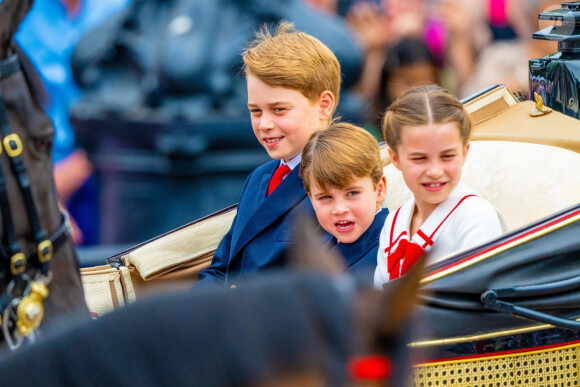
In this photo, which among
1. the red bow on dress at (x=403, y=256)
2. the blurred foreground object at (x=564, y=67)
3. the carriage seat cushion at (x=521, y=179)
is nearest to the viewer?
the red bow on dress at (x=403, y=256)

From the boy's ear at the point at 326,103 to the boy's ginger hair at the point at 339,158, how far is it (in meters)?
0.17

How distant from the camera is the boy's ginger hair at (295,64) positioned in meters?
1.80

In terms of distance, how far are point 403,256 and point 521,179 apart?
45 centimetres

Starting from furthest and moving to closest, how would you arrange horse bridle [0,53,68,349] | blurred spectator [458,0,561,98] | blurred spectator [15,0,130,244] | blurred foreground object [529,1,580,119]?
1. blurred spectator [458,0,561,98]
2. blurred spectator [15,0,130,244]
3. blurred foreground object [529,1,580,119]
4. horse bridle [0,53,68,349]

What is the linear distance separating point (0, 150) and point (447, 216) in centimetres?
85

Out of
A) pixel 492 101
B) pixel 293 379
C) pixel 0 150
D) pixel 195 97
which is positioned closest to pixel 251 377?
pixel 293 379

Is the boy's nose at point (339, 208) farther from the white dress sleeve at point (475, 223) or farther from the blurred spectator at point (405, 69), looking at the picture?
the blurred spectator at point (405, 69)

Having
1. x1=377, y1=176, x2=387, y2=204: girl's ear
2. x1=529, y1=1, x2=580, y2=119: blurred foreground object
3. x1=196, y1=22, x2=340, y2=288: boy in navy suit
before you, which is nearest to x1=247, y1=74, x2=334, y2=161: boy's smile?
x1=196, y1=22, x2=340, y2=288: boy in navy suit

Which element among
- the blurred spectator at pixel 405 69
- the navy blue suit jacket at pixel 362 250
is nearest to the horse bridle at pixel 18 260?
the navy blue suit jacket at pixel 362 250

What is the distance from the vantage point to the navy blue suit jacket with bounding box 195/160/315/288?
1817 mm

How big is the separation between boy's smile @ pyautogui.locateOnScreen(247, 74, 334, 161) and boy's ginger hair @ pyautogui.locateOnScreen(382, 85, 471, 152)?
0.24m

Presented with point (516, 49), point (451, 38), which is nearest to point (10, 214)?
Result: point (451, 38)

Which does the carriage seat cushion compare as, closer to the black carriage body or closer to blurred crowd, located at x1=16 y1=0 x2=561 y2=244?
the black carriage body

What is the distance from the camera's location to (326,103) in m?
1.90
